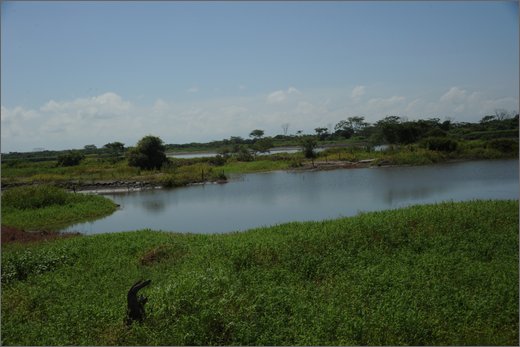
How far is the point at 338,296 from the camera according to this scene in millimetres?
8547

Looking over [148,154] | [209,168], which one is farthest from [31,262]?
[148,154]

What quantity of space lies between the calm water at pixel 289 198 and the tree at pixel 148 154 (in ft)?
39.4

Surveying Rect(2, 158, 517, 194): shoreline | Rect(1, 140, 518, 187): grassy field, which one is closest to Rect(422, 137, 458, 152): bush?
Rect(1, 140, 518, 187): grassy field

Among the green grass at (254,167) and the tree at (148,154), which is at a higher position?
the tree at (148,154)

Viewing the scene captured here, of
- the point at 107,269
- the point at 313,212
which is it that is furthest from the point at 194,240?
the point at 313,212

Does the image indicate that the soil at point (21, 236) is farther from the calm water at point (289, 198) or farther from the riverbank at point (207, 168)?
the riverbank at point (207, 168)

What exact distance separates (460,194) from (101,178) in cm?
3223

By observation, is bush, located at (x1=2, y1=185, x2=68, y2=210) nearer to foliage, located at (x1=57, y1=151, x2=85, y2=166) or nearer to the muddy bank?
the muddy bank

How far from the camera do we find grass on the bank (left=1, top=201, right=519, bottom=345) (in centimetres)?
716

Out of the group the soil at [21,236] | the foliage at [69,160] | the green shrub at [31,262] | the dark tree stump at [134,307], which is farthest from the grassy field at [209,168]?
the dark tree stump at [134,307]

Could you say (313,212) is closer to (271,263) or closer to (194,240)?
(194,240)

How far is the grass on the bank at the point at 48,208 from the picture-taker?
71.0 ft

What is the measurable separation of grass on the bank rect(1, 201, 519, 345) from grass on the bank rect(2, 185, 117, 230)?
9105 mm

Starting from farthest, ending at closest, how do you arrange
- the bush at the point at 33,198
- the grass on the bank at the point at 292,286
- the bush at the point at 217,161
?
1. the bush at the point at 217,161
2. the bush at the point at 33,198
3. the grass on the bank at the point at 292,286
